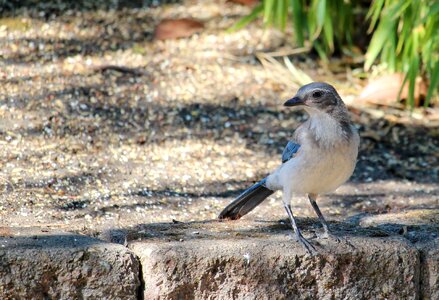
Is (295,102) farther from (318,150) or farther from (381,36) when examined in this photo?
(381,36)

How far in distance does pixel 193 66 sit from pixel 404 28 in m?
1.78

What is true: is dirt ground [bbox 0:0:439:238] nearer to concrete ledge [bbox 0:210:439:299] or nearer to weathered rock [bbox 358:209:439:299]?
concrete ledge [bbox 0:210:439:299]

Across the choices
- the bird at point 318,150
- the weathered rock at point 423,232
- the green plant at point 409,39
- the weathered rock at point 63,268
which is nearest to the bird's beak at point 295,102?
the bird at point 318,150

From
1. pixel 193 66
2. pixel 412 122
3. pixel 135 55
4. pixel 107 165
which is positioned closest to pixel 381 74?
pixel 412 122

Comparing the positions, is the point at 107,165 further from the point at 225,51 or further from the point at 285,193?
the point at 225,51

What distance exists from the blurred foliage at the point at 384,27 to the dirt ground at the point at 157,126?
352 mm

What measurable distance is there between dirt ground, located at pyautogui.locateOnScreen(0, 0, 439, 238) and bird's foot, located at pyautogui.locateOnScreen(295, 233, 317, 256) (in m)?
1.07

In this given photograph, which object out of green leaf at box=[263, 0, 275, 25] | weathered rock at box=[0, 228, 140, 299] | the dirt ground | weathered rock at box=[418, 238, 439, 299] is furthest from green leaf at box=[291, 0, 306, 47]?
weathered rock at box=[0, 228, 140, 299]

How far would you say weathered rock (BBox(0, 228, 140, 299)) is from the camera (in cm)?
416

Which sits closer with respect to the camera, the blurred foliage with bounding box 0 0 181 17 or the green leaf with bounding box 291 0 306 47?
the green leaf with bounding box 291 0 306 47

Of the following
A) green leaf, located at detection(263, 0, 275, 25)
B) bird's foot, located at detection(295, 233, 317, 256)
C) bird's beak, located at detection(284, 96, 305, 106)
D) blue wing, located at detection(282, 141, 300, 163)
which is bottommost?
bird's foot, located at detection(295, 233, 317, 256)

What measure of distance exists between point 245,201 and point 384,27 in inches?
106

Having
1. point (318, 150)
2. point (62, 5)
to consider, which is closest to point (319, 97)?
point (318, 150)

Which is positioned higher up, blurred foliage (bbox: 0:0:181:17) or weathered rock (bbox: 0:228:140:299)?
weathered rock (bbox: 0:228:140:299)
